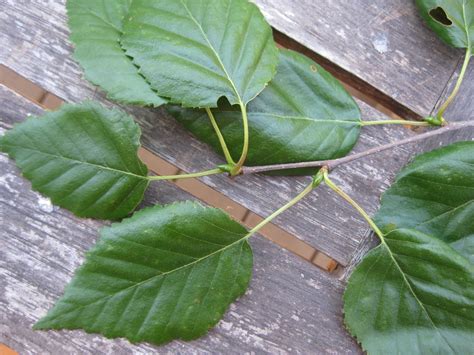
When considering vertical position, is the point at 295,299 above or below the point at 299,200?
below

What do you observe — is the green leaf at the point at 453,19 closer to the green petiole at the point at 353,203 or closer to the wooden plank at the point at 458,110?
the wooden plank at the point at 458,110

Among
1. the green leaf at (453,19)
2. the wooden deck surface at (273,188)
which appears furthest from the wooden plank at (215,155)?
the green leaf at (453,19)

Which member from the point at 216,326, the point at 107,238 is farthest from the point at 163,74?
the point at 216,326

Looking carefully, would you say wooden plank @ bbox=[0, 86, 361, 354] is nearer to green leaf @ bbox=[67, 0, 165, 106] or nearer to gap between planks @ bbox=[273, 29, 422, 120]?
green leaf @ bbox=[67, 0, 165, 106]

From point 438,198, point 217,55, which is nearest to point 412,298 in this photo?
point 438,198

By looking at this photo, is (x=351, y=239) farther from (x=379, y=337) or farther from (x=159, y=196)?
(x=159, y=196)

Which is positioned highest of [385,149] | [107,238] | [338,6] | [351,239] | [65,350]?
[338,6]

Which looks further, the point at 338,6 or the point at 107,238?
the point at 338,6
